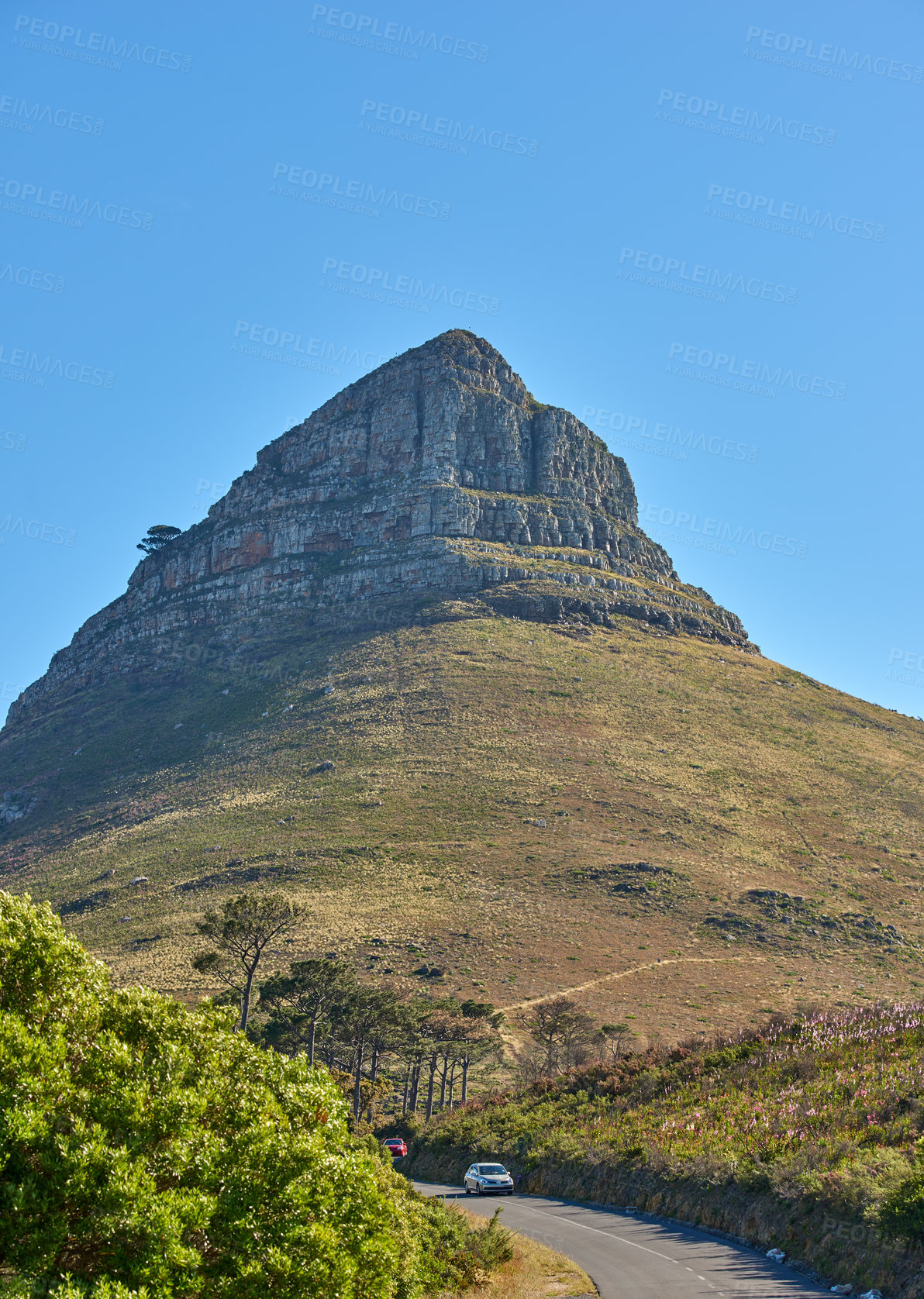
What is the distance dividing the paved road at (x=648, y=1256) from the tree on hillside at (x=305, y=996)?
1802 centimetres

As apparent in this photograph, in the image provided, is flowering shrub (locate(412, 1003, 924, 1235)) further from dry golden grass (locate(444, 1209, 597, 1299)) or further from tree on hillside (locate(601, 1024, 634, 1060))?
tree on hillside (locate(601, 1024, 634, 1060))

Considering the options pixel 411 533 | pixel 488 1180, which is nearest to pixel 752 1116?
pixel 488 1180

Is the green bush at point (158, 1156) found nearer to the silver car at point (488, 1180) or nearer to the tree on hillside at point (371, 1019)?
the silver car at point (488, 1180)

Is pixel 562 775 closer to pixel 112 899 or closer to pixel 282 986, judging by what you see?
pixel 112 899

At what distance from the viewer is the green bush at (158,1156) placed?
30.1 ft

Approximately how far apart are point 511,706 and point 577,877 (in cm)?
2744

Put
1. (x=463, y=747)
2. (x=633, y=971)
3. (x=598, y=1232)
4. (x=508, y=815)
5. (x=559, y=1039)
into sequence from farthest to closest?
1. (x=463, y=747)
2. (x=508, y=815)
3. (x=633, y=971)
4. (x=559, y=1039)
5. (x=598, y=1232)

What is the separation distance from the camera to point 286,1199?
10.2 meters

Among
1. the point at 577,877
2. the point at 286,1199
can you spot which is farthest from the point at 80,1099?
the point at 577,877

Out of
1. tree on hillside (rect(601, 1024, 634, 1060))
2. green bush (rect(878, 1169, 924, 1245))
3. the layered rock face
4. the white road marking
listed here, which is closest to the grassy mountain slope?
tree on hillside (rect(601, 1024, 634, 1060))

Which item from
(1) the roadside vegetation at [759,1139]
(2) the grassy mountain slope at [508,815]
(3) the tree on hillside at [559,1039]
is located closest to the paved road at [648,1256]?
(1) the roadside vegetation at [759,1139]

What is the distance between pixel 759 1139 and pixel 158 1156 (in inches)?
619

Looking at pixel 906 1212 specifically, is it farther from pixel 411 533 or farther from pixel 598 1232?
pixel 411 533

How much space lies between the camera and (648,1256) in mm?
17906
